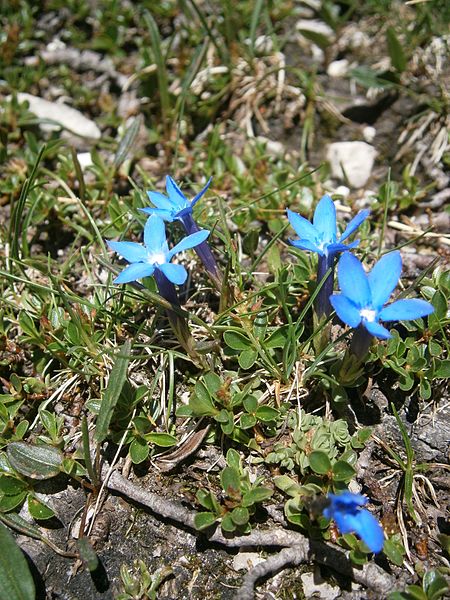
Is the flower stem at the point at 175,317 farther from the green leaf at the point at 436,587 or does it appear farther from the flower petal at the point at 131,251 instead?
the green leaf at the point at 436,587

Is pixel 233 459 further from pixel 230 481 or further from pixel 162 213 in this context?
pixel 162 213

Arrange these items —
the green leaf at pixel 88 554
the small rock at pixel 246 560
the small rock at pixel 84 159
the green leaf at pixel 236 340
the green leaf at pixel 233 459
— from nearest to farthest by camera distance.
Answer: the green leaf at pixel 88 554 < the small rock at pixel 246 560 < the green leaf at pixel 233 459 < the green leaf at pixel 236 340 < the small rock at pixel 84 159

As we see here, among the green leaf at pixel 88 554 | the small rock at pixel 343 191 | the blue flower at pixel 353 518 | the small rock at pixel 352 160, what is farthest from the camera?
the small rock at pixel 352 160

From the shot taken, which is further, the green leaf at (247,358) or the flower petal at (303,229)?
the green leaf at (247,358)

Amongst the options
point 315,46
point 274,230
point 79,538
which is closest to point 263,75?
point 315,46

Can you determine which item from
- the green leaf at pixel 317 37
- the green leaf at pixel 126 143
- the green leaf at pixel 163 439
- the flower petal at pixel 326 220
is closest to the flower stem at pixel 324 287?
the flower petal at pixel 326 220

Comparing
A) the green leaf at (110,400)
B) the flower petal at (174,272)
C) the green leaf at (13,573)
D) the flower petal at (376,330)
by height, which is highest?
the flower petal at (174,272)
